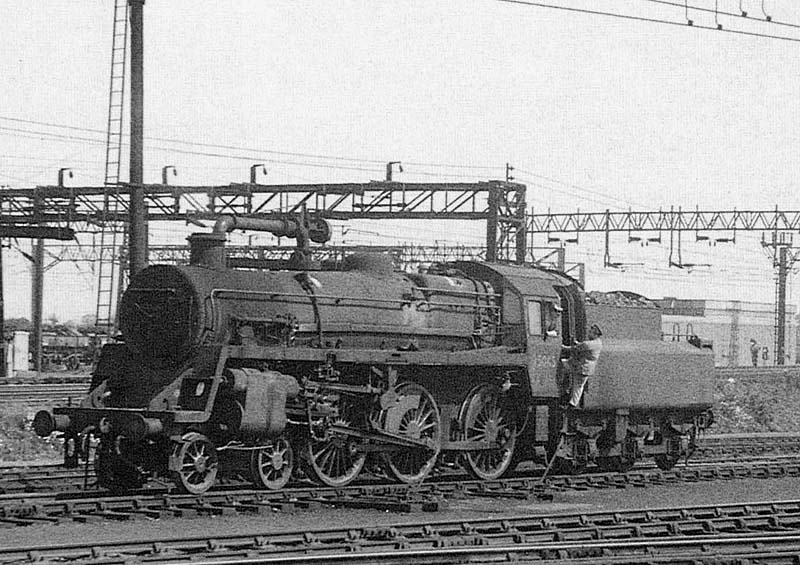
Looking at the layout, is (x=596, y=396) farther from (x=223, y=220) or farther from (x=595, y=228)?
(x=595, y=228)

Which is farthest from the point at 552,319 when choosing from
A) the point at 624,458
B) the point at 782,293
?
the point at 782,293

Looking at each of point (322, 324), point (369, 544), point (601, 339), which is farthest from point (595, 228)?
point (369, 544)

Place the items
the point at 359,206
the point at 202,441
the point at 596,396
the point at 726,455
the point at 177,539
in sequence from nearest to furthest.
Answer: the point at 177,539 < the point at 202,441 < the point at 596,396 < the point at 726,455 < the point at 359,206

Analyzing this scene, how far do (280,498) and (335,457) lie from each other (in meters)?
2.02

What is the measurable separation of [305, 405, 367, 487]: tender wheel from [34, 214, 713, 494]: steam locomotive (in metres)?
0.03

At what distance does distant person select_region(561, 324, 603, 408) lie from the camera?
66.5 ft

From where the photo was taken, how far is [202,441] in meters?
15.8

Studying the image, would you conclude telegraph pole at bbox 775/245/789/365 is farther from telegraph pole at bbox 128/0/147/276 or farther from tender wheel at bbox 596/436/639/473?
telegraph pole at bbox 128/0/147/276

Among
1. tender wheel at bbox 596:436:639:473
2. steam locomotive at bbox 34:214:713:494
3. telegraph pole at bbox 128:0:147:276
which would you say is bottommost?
tender wheel at bbox 596:436:639:473

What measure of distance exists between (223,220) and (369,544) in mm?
6893

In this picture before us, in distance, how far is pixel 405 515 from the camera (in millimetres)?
14633

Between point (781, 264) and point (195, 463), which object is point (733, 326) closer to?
point (781, 264)

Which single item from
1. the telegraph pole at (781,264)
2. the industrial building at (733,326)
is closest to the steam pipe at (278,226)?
the telegraph pole at (781,264)

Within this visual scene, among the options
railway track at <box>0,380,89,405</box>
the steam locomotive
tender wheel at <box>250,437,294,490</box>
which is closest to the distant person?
the steam locomotive
